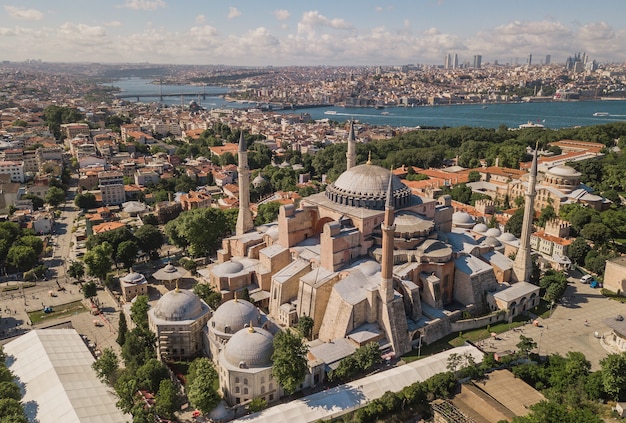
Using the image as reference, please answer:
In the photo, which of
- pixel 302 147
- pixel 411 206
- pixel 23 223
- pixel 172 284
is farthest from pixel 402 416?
pixel 302 147

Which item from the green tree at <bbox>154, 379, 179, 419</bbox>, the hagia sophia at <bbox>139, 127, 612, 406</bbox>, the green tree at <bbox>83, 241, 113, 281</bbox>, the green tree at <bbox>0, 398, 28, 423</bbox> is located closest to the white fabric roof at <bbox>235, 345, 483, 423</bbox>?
the hagia sophia at <bbox>139, 127, 612, 406</bbox>

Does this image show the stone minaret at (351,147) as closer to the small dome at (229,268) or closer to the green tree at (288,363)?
the small dome at (229,268)

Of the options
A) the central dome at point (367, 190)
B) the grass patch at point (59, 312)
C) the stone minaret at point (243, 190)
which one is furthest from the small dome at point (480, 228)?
the grass patch at point (59, 312)

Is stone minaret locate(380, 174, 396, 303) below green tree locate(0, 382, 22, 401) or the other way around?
the other way around

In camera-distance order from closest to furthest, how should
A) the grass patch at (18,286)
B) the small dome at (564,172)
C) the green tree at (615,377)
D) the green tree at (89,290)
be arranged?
the green tree at (615,377) < the green tree at (89,290) < the grass patch at (18,286) < the small dome at (564,172)

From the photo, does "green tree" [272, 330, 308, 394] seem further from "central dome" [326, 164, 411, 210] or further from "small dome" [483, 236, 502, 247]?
"small dome" [483, 236, 502, 247]

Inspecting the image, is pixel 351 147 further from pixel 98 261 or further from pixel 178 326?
pixel 98 261
